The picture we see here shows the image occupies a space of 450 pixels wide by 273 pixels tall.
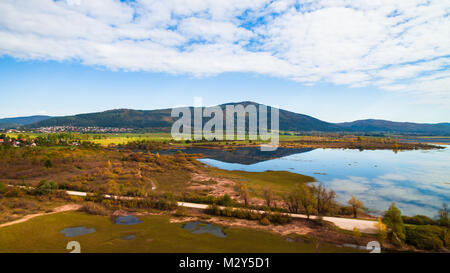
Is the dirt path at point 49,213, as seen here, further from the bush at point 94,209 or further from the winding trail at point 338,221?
the bush at point 94,209

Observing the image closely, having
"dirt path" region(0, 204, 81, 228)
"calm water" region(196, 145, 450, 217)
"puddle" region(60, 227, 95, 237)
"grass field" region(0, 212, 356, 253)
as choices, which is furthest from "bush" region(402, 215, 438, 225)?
"dirt path" region(0, 204, 81, 228)

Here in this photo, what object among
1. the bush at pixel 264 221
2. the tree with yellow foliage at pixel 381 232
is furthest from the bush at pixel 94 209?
the tree with yellow foliage at pixel 381 232

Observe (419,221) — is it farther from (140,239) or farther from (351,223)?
(140,239)

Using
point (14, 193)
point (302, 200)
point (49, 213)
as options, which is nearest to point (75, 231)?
point (49, 213)

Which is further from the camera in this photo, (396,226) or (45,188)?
(45,188)

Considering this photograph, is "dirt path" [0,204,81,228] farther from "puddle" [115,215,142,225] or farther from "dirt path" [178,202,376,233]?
"dirt path" [178,202,376,233]
